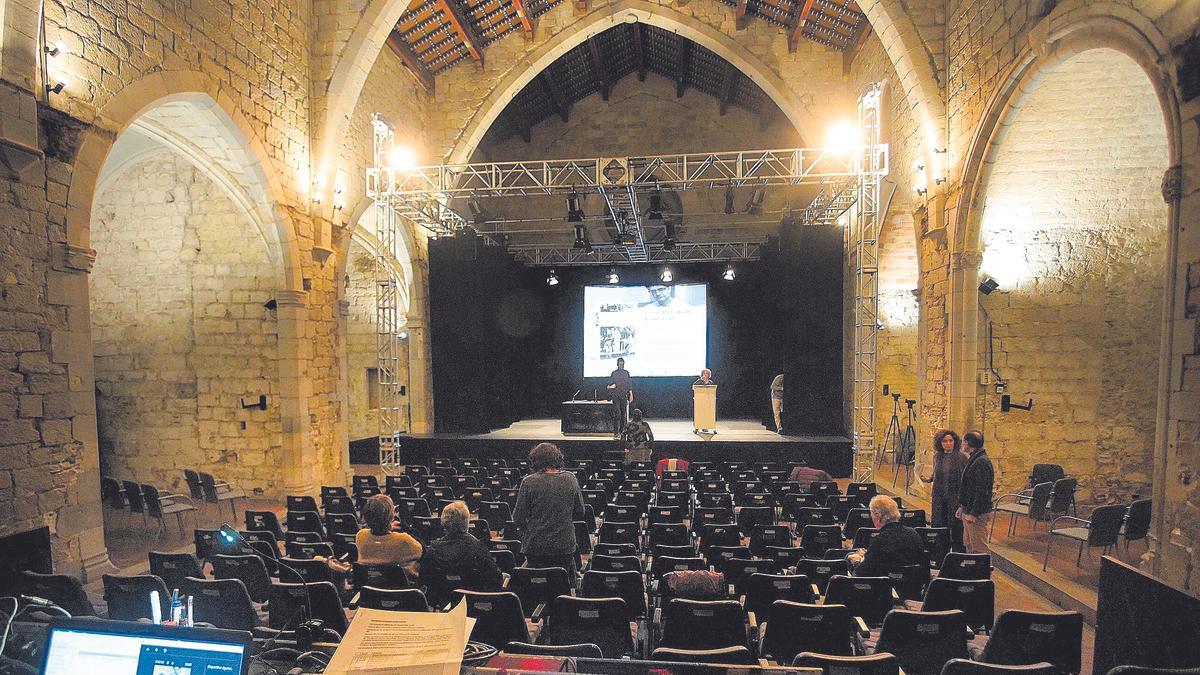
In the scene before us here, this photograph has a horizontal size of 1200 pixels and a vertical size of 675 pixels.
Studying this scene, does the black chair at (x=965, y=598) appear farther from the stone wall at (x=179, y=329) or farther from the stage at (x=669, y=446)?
the stone wall at (x=179, y=329)

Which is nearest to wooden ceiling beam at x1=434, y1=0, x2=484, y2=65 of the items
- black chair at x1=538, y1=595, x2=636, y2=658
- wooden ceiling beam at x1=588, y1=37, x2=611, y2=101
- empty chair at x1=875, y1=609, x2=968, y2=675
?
wooden ceiling beam at x1=588, y1=37, x2=611, y2=101

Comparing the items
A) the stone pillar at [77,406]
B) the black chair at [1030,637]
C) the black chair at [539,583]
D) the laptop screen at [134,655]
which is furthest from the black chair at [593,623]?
the stone pillar at [77,406]

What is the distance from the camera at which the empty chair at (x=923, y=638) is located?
9.11ft

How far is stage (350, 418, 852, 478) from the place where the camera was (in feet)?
35.4

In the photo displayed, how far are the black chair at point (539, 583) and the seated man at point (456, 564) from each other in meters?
0.15

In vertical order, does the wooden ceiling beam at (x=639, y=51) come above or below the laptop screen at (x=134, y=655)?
above

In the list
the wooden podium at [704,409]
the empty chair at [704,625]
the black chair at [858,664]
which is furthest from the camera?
the wooden podium at [704,409]

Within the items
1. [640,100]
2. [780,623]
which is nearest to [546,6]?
[640,100]

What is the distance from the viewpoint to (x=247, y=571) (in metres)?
3.85

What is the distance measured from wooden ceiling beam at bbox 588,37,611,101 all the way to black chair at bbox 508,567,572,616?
44.6 ft

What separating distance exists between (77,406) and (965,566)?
24.4 feet

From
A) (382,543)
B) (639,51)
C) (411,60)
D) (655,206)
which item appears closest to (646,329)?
(655,206)

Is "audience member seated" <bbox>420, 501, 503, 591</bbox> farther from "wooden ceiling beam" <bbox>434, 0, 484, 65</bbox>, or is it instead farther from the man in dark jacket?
"wooden ceiling beam" <bbox>434, 0, 484, 65</bbox>

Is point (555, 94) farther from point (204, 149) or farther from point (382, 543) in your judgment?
point (382, 543)
